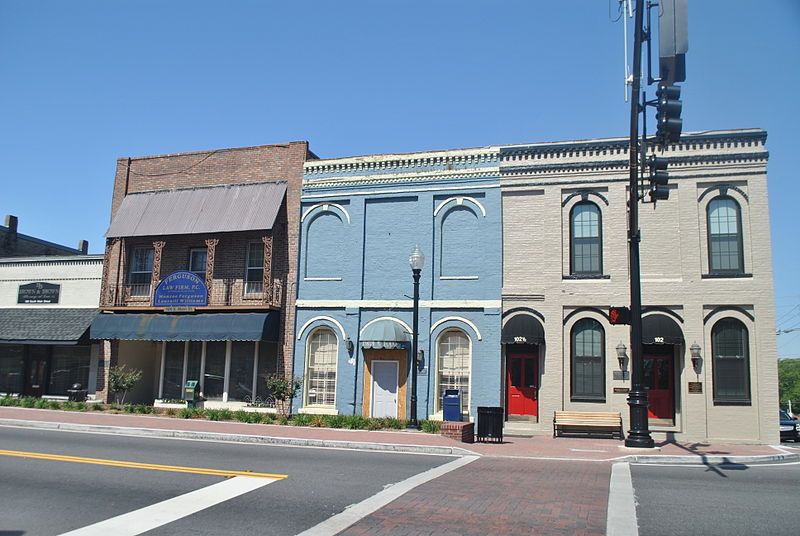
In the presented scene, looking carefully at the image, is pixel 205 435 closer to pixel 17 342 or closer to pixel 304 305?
pixel 304 305

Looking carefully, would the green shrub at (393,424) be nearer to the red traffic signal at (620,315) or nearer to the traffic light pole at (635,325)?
the traffic light pole at (635,325)

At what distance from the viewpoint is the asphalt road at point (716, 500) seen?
794 centimetres

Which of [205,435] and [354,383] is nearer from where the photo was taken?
[205,435]

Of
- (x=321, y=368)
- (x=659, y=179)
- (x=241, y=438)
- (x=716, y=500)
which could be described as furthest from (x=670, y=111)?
(x=321, y=368)

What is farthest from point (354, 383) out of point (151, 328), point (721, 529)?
point (721, 529)

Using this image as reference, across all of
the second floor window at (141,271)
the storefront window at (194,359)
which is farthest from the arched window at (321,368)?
the second floor window at (141,271)

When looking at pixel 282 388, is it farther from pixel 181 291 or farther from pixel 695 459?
pixel 695 459

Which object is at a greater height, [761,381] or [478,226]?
[478,226]

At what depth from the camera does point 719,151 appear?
19969 mm

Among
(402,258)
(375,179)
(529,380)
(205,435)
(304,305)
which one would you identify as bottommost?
(205,435)

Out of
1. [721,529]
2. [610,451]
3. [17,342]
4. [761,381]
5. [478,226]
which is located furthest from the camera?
[17,342]

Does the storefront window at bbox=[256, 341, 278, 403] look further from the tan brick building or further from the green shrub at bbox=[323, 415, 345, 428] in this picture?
the tan brick building

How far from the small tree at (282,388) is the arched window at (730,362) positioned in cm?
1278

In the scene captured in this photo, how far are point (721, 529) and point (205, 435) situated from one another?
12.1m
